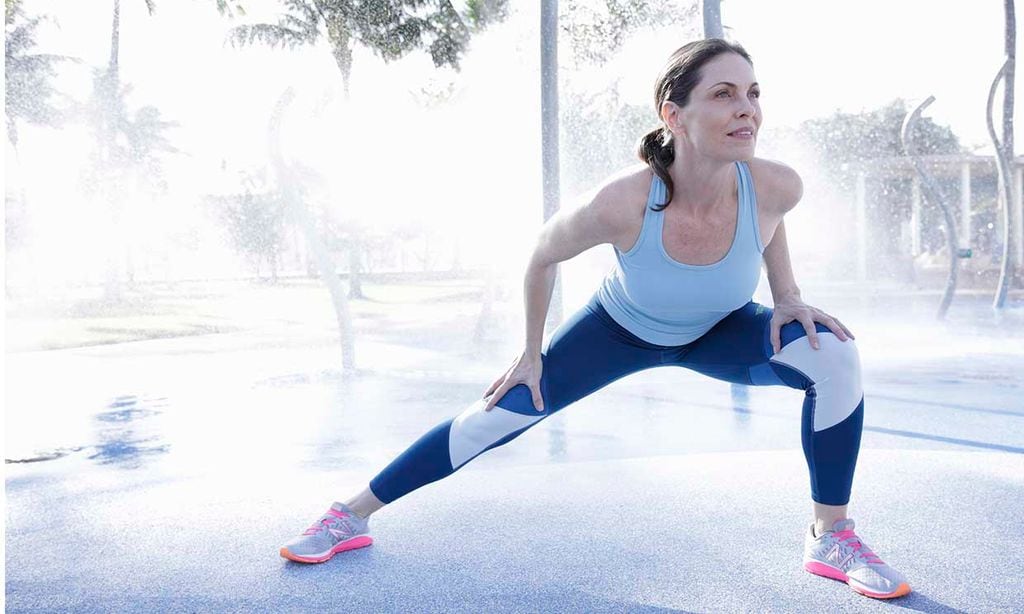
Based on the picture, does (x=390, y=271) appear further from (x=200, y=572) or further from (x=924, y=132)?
(x=200, y=572)

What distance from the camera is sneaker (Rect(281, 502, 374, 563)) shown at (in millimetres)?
2338

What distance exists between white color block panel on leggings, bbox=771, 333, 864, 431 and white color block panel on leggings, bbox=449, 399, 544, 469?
663 millimetres

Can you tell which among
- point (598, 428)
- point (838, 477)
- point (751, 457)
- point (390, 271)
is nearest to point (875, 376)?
point (598, 428)

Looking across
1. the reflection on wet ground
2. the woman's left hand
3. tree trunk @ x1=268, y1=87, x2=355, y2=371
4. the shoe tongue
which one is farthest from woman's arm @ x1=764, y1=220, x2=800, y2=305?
tree trunk @ x1=268, y1=87, x2=355, y2=371

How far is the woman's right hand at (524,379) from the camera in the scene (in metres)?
2.23

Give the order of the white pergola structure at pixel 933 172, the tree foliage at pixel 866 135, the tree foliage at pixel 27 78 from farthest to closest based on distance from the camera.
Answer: the tree foliage at pixel 866 135 < the tree foliage at pixel 27 78 < the white pergola structure at pixel 933 172

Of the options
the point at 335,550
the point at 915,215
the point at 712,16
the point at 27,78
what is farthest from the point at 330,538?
the point at 27,78

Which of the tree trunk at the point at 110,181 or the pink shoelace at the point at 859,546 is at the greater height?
the tree trunk at the point at 110,181

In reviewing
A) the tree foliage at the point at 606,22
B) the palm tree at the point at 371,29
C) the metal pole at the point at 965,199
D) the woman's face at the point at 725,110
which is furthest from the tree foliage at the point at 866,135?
the woman's face at the point at 725,110

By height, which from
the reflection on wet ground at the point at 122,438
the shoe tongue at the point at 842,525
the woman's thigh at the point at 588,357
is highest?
the woman's thigh at the point at 588,357

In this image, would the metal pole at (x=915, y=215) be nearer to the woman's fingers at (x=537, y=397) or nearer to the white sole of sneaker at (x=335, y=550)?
the woman's fingers at (x=537, y=397)

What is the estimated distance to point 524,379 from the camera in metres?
2.24

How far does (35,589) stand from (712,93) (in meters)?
2.09

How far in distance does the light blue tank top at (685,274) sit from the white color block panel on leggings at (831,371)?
0.20 meters
